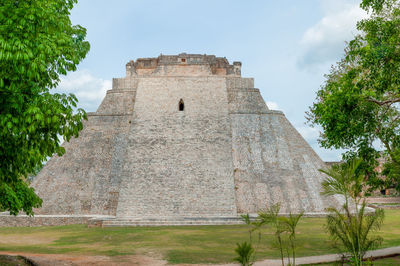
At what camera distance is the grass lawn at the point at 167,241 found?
8.88 meters

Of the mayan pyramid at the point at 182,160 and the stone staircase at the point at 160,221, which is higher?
the mayan pyramid at the point at 182,160

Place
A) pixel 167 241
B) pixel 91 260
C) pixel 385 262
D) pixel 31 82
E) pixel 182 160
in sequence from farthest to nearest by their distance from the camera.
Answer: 1. pixel 182 160
2. pixel 167 241
3. pixel 91 260
4. pixel 385 262
5. pixel 31 82

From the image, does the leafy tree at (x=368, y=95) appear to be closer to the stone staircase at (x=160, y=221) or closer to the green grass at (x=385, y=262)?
the green grass at (x=385, y=262)

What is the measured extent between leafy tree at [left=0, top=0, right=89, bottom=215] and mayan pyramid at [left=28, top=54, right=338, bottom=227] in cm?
964

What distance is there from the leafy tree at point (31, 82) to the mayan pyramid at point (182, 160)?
31.6 feet

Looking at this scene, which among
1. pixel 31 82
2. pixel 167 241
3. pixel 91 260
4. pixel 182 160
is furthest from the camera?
pixel 182 160

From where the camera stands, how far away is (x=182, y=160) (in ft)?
60.5

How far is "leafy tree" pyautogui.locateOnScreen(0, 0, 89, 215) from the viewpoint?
16.4 ft

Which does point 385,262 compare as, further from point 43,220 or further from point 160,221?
point 43,220

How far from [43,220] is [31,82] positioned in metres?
12.0

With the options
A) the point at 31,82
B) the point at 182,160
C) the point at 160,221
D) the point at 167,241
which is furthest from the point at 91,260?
the point at 182,160

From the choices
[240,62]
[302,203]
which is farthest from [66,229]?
[240,62]

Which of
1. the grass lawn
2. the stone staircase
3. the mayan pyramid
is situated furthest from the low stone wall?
the stone staircase

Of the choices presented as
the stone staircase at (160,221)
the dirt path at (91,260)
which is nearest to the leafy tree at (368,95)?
the dirt path at (91,260)
